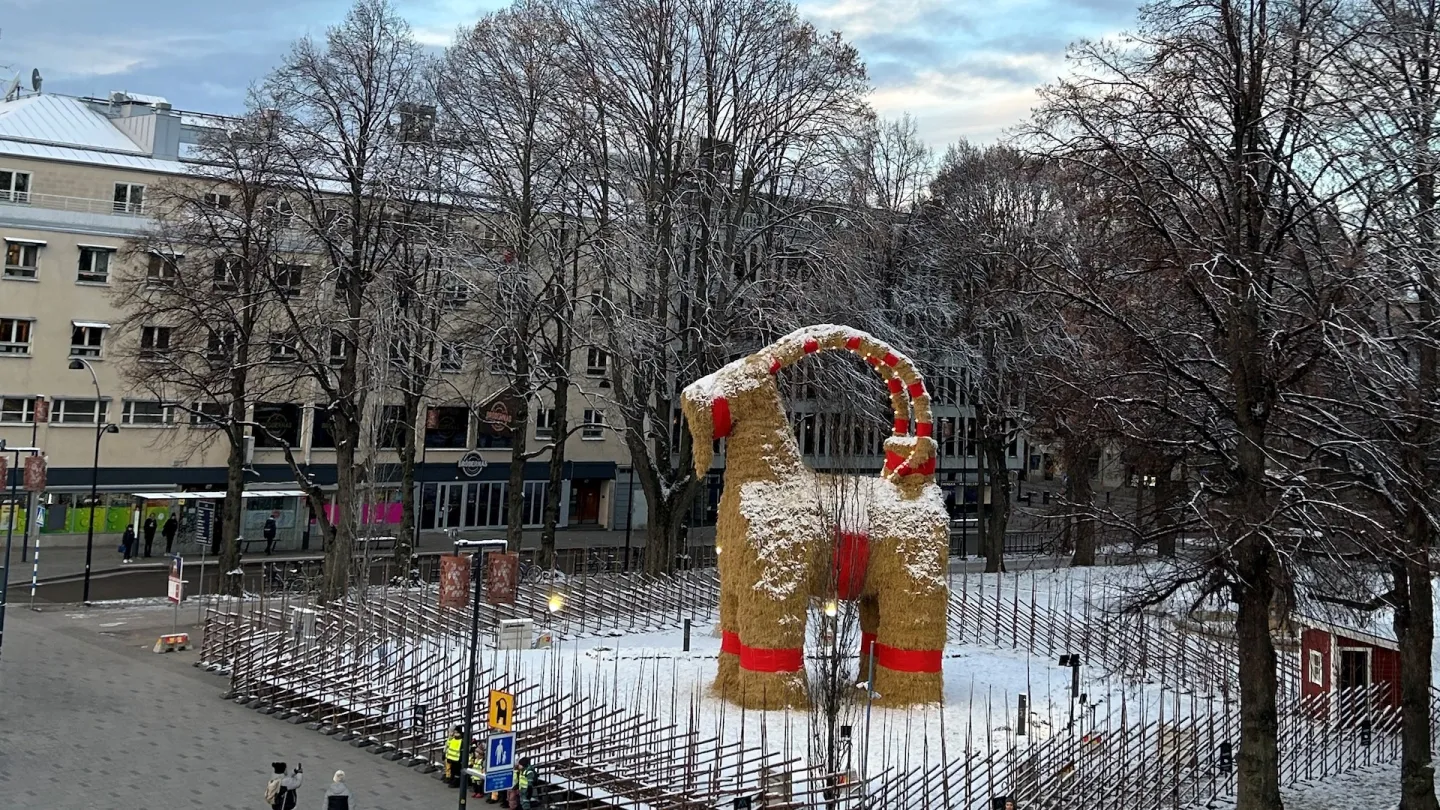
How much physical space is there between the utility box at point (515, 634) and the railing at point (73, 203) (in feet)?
88.1

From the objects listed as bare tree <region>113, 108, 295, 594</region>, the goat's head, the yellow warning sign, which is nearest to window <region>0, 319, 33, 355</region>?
bare tree <region>113, 108, 295, 594</region>

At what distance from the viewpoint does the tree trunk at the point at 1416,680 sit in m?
17.6

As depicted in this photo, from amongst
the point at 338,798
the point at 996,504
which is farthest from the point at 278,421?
the point at 338,798

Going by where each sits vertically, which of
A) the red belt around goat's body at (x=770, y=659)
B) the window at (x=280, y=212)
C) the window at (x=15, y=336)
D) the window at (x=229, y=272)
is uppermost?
the window at (x=280, y=212)

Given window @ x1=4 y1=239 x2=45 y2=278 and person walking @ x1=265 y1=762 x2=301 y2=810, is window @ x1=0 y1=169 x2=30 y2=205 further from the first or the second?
person walking @ x1=265 y1=762 x2=301 y2=810

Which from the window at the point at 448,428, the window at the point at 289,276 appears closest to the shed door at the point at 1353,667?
the window at the point at 289,276

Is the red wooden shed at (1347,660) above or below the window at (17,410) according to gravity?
below

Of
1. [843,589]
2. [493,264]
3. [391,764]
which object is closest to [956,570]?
[493,264]

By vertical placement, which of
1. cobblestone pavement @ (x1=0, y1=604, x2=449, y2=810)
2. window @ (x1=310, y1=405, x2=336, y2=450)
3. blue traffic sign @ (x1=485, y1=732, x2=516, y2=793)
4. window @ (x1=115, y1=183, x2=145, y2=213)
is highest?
window @ (x1=115, y1=183, x2=145, y2=213)

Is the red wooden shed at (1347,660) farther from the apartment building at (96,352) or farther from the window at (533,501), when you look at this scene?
the window at (533,501)

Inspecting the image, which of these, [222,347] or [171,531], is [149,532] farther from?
[222,347]

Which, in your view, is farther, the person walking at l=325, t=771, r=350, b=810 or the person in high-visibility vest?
the person in high-visibility vest

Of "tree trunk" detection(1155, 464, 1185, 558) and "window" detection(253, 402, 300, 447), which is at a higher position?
"window" detection(253, 402, 300, 447)

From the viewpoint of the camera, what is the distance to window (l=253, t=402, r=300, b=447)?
45.8m
